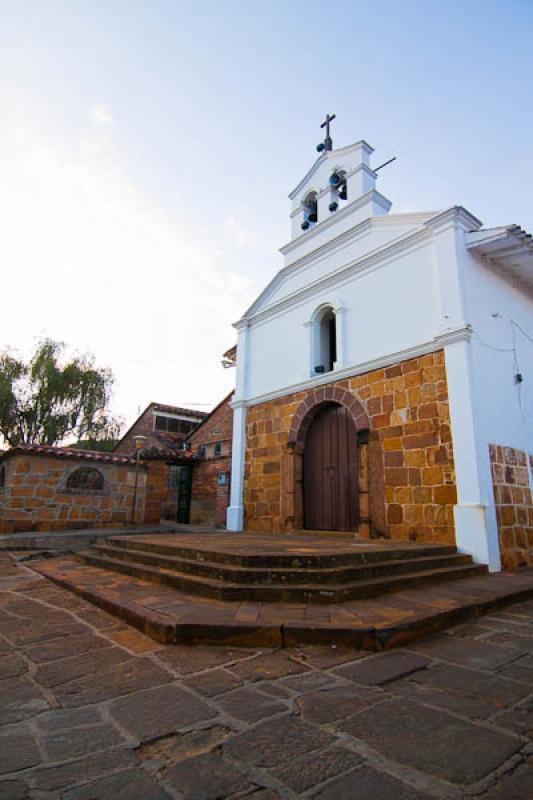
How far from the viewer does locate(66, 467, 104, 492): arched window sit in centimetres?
1008

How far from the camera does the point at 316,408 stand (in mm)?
8211

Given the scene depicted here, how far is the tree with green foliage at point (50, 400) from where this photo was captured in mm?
17938

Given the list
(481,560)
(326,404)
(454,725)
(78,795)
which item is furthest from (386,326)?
(78,795)

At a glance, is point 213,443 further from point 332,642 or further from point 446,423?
point 332,642

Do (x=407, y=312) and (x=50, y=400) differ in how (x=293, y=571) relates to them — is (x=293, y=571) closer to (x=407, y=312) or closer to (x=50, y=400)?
(x=407, y=312)

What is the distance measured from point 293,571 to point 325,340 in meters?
6.07

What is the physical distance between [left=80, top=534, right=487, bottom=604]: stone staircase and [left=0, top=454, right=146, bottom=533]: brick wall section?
5.67 m

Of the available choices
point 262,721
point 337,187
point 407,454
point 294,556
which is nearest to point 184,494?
point 407,454

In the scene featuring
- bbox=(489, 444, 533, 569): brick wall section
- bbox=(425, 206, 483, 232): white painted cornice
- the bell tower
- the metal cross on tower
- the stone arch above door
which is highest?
the metal cross on tower

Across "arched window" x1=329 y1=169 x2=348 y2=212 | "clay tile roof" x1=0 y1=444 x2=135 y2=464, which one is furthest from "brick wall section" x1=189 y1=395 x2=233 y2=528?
"arched window" x1=329 y1=169 x2=348 y2=212

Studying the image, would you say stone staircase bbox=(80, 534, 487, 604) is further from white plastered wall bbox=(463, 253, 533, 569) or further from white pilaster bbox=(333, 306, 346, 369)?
white pilaster bbox=(333, 306, 346, 369)

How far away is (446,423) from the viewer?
235 inches

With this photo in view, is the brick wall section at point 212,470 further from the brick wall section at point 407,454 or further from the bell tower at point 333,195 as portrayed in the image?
the bell tower at point 333,195

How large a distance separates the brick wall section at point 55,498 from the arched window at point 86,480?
0.10 meters
